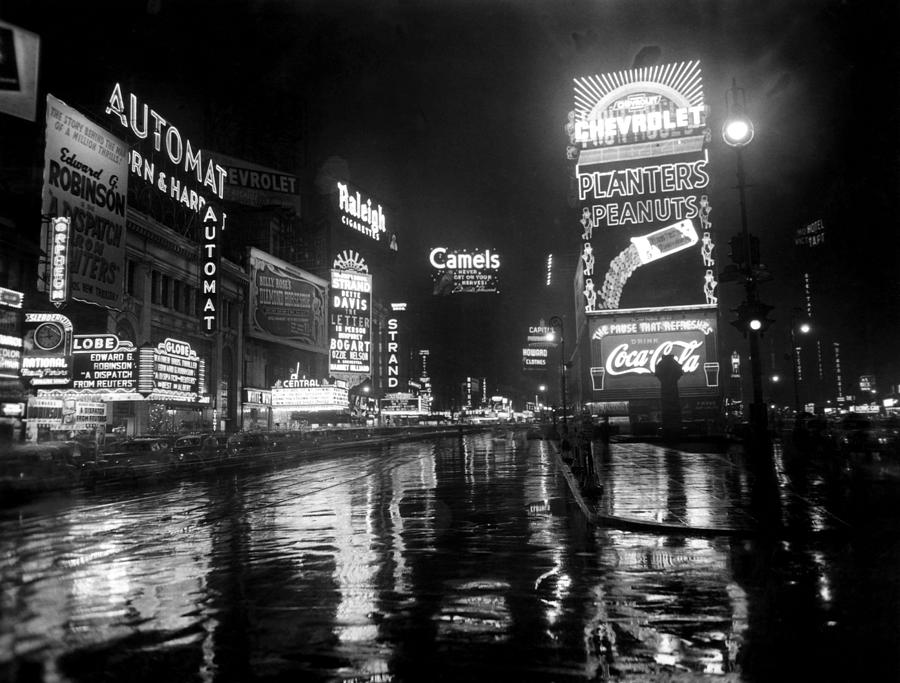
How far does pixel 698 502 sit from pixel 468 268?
16284 cm

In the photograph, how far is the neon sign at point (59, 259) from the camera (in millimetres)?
38188

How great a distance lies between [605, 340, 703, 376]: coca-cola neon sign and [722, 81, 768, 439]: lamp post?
2732 inches

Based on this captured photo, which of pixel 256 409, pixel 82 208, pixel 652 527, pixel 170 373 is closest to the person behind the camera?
pixel 652 527

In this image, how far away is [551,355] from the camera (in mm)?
194500

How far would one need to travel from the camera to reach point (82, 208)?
41.1m

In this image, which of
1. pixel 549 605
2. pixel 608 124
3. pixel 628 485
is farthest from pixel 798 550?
pixel 608 124

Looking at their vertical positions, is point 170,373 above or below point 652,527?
above

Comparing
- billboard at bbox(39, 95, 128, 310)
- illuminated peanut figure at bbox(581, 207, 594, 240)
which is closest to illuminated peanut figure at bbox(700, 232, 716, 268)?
illuminated peanut figure at bbox(581, 207, 594, 240)

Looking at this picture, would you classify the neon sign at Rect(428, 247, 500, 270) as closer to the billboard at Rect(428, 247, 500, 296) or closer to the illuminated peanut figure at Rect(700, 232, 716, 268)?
the billboard at Rect(428, 247, 500, 296)

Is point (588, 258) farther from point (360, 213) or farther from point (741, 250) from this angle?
point (741, 250)

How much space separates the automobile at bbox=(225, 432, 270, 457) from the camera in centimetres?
4421

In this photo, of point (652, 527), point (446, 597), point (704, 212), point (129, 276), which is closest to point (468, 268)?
point (704, 212)

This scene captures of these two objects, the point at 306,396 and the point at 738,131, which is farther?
the point at 306,396

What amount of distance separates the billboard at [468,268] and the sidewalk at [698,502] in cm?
15267
